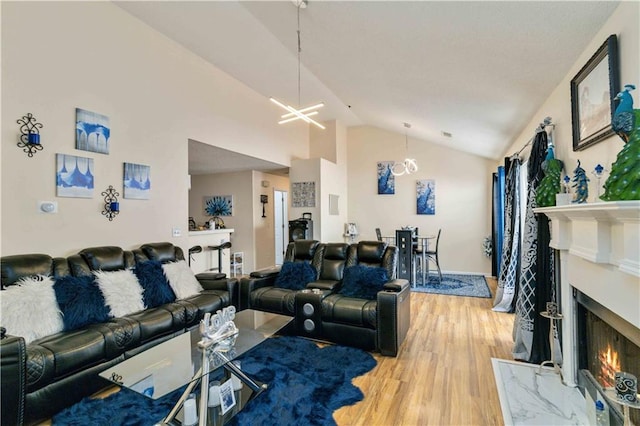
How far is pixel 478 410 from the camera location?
220 centimetres

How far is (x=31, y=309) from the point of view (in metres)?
2.30

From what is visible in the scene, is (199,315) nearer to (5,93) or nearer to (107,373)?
(107,373)

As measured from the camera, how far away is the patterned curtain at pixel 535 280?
287 cm

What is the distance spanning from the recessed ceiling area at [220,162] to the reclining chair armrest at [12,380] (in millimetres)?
3334

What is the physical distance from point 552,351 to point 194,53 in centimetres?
559

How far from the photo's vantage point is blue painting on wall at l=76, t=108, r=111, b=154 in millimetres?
3205

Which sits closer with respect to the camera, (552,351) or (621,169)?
(621,169)

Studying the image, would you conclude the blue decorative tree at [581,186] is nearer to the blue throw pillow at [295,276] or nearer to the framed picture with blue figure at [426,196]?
the blue throw pillow at [295,276]

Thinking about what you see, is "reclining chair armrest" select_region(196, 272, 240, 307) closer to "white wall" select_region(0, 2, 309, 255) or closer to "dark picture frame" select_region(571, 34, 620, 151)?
"white wall" select_region(0, 2, 309, 255)

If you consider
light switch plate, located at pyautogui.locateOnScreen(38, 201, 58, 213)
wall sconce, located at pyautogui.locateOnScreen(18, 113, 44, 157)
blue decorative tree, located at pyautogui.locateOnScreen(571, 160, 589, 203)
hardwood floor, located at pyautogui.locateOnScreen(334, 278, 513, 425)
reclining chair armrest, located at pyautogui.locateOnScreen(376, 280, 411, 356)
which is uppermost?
wall sconce, located at pyautogui.locateOnScreen(18, 113, 44, 157)

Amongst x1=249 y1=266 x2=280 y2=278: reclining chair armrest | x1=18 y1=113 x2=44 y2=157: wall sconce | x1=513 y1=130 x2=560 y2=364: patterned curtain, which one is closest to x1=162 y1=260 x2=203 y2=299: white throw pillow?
x1=249 y1=266 x2=280 y2=278: reclining chair armrest

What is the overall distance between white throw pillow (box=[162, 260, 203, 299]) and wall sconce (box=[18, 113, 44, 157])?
1.63 metres

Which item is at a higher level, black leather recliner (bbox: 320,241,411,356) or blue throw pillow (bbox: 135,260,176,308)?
blue throw pillow (bbox: 135,260,176,308)

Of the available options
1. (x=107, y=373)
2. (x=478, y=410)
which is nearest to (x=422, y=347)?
(x=478, y=410)
